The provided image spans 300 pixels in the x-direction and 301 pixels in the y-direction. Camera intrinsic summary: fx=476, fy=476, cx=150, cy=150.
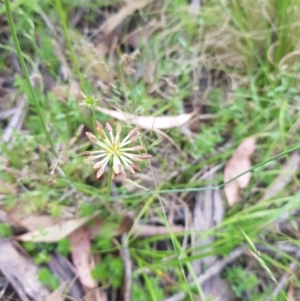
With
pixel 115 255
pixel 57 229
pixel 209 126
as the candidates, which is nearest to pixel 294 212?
pixel 209 126

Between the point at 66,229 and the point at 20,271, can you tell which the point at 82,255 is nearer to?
the point at 66,229

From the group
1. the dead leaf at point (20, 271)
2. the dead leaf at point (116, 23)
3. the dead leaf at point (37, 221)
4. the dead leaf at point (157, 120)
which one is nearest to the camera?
the dead leaf at point (20, 271)

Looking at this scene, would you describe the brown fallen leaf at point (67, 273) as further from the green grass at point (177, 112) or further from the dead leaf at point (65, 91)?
the dead leaf at point (65, 91)

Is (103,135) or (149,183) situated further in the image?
(149,183)

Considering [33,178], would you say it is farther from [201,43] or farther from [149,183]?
[201,43]

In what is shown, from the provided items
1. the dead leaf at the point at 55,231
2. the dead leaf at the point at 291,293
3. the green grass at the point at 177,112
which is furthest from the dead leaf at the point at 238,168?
the dead leaf at the point at 55,231

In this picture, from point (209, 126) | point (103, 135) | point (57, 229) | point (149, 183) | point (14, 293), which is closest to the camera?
point (103, 135)
